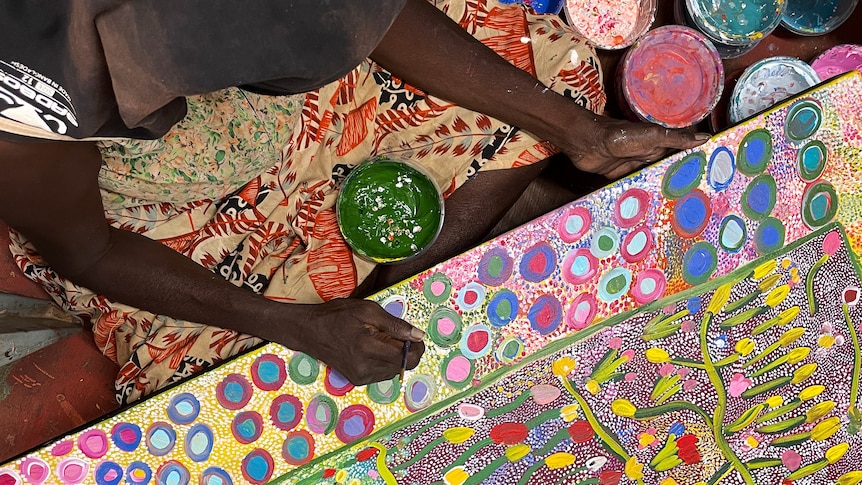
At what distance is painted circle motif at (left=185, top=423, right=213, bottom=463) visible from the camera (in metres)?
1.38

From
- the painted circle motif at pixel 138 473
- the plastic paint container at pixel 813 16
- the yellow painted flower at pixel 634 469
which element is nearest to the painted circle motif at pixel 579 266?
the yellow painted flower at pixel 634 469

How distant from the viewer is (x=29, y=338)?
1663mm

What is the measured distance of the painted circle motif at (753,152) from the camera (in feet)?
5.19

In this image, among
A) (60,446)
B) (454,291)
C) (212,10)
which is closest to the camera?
(212,10)

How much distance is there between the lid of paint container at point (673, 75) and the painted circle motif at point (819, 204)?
356 millimetres

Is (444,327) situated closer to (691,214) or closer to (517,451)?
(517,451)

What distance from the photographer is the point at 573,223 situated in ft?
4.97

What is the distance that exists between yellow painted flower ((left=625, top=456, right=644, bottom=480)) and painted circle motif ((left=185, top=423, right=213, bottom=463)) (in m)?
0.88

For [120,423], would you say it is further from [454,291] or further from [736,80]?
[736,80]

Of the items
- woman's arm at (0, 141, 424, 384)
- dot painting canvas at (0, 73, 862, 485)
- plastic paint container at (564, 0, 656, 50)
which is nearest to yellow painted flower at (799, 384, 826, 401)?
dot painting canvas at (0, 73, 862, 485)

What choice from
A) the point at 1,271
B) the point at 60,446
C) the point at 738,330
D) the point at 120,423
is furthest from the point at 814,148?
the point at 1,271

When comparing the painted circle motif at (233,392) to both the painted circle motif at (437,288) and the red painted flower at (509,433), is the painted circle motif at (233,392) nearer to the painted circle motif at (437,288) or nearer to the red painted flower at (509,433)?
the painted circle motif at (437,288)

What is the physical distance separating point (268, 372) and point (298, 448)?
0.16m

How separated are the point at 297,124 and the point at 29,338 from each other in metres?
0.81
